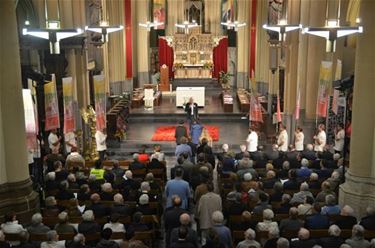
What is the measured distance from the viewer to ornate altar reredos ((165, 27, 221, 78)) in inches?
1380

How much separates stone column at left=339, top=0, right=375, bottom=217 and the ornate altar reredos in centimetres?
2469

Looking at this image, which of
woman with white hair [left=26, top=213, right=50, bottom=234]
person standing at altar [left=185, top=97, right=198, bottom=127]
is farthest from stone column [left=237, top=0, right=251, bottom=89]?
woman with white hair [left=26, top=213, right=50, bottom=234]

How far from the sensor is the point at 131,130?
22672 mm

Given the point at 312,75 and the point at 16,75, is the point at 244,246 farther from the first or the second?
the point at 312,75

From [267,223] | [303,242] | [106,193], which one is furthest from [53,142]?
[303,242]

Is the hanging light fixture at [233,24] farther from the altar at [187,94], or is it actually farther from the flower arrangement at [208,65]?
the altar at [187,94]

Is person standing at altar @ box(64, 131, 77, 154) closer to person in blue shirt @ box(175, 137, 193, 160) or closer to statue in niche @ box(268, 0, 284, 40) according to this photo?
person in blue shirt @ box(175, 137, 193, 160)

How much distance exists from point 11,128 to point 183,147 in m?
5.11

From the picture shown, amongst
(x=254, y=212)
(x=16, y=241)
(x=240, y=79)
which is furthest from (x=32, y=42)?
(x=240, y=79)

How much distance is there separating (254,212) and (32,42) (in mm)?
9483

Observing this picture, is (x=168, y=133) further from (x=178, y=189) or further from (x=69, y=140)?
(x=178, y=189)

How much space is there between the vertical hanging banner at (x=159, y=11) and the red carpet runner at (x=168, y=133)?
45.0 ft

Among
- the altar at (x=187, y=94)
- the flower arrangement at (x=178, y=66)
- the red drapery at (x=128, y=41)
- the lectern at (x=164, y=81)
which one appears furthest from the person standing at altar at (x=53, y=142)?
the flower arrangement at (x=178, y=66)

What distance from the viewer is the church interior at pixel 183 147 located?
8.80m
